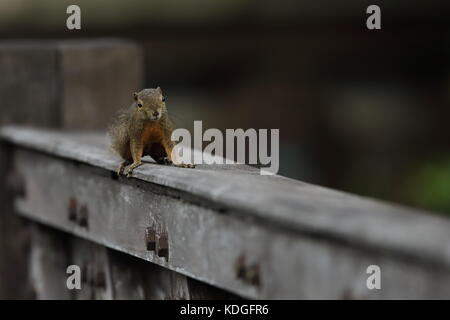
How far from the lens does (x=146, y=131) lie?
3.61m

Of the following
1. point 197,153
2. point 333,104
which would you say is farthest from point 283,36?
point 197,153

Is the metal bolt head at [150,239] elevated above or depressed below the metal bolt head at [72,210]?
above

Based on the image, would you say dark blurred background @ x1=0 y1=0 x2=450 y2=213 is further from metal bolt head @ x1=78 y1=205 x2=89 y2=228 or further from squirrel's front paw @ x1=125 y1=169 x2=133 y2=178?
squirrel's front paw @ x1=125 y1=169 x2=133 y2=178

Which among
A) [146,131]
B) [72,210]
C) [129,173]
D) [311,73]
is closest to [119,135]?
[146,131]

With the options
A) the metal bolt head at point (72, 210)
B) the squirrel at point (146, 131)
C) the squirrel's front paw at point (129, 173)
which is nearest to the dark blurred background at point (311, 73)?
the squirrel at point (146, 131)

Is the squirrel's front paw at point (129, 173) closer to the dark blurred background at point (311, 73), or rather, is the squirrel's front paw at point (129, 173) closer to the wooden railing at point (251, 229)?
the wooden railing at point (251, 229)

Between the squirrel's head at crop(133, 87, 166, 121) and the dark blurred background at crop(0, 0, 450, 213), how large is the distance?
514cm

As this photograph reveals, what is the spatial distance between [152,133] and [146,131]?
→ 0.8 inches

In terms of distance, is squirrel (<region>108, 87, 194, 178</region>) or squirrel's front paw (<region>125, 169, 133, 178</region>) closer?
squirrel's front paw (<region>125, 169, 133, 178</region>)

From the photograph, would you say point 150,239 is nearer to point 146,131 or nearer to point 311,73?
point 146,131

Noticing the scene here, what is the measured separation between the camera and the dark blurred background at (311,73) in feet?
29.8

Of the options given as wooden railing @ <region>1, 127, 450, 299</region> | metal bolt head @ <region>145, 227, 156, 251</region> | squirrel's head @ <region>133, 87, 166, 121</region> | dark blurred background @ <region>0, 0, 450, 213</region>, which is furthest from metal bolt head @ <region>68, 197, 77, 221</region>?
dark blurred background @ <region>0, 0, 450, 213</region>

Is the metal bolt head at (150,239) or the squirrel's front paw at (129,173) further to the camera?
the squirrel's front paw at (129,173)

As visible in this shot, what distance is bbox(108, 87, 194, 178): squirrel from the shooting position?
354 centimetres
